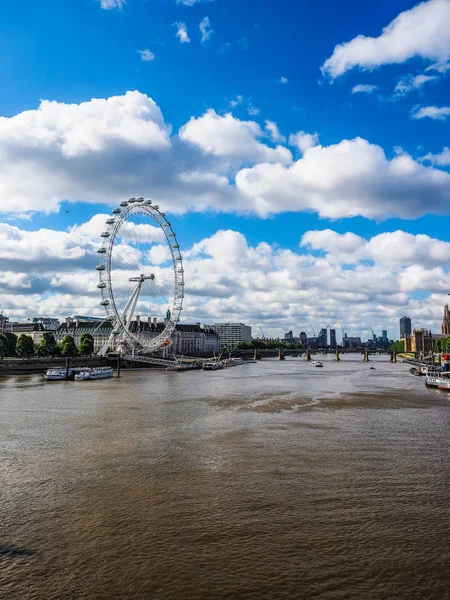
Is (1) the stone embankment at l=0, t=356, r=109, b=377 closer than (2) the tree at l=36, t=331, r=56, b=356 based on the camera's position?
Yes

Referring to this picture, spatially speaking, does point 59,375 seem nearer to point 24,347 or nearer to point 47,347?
point 24,347

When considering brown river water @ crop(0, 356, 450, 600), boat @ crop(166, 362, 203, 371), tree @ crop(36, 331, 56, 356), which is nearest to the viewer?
brown river water @ crop(0, 356, 450, 600)

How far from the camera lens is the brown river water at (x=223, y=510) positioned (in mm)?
10742

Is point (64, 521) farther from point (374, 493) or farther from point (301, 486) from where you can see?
point (374, 493)

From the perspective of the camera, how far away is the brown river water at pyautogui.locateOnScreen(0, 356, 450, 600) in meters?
10.7

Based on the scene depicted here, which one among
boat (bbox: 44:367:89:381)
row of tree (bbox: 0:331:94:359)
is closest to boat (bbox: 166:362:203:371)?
row of tree (bbox: 0:331:94:359)

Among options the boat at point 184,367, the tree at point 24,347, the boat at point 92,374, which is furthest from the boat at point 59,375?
the tree at point 24,347

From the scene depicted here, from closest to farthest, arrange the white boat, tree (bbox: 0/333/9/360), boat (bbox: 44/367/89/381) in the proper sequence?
the white boat < boat (bbox: 44/367/89/381) < tree (bbox: 0/333/9/360)

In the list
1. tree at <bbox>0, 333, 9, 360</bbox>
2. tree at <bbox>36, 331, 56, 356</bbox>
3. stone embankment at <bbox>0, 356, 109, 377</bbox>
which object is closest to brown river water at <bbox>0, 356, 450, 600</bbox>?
stone embankment at <bbox>0, 356, 109, 377</bbox>

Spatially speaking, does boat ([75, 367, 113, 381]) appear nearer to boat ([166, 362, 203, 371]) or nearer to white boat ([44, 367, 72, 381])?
white boat ([44, 367, 72, 381])

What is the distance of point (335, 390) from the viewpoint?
2167 inches

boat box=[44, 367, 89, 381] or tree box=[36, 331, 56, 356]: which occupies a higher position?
tree box=[36, 331, 56, 356]

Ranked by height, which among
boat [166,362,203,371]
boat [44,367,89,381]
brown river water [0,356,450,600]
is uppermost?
boat [44,367,89,381]

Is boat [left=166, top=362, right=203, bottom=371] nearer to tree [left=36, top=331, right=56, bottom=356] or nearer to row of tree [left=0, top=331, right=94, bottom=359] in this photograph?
row of tree [left=0, top=331, right=94, bottom=359]
